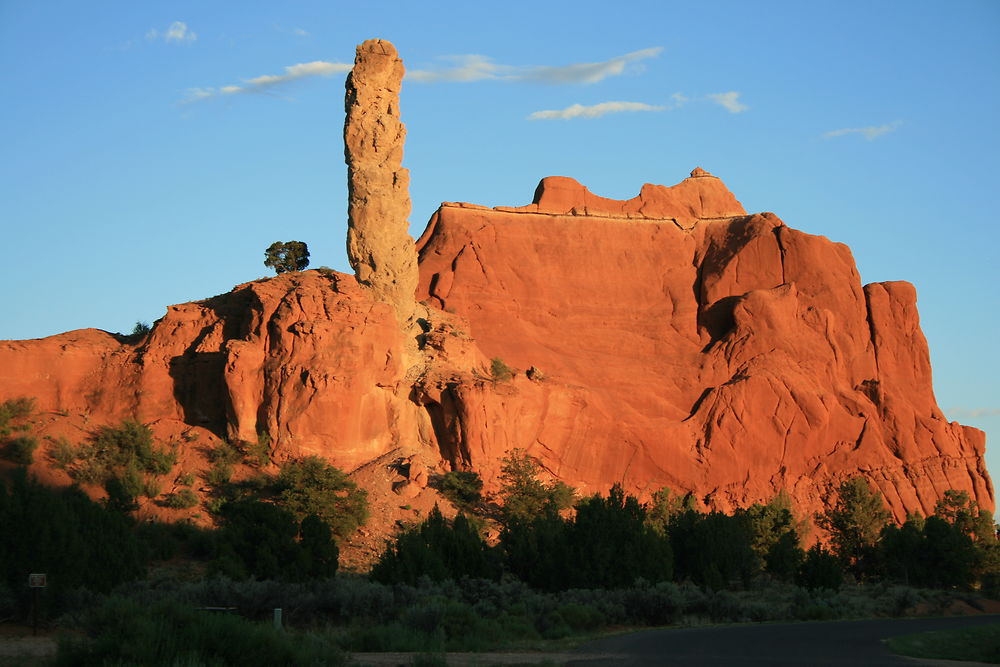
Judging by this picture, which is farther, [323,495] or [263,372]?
[263,372]

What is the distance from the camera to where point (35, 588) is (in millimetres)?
28266

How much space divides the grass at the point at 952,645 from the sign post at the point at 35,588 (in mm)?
17513

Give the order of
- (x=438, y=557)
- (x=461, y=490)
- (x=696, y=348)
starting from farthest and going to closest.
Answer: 1. (x=696, y=348)
2. (x=461, y=490)
3. (x=438, y=557)

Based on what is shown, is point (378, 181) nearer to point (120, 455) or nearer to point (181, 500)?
point (120, 455)

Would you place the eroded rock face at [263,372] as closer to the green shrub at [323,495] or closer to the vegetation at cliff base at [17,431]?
the vegetation at cliff base at [17,431]

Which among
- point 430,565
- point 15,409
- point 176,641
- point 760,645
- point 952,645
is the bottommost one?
point 952,645

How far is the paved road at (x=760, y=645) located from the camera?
78.0 feet

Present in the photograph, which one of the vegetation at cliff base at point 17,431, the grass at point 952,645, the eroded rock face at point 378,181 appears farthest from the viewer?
the eroded rock face at point 378,181

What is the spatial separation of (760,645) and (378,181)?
3515 cm

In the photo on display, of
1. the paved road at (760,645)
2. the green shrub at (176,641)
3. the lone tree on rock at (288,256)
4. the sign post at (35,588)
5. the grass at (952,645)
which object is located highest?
the lone tree on rock at (288,256)

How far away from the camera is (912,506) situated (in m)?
67.1

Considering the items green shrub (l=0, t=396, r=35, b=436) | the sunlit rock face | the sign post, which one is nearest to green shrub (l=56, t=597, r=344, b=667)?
the sign post

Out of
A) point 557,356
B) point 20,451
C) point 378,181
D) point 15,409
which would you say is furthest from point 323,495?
point 557,356

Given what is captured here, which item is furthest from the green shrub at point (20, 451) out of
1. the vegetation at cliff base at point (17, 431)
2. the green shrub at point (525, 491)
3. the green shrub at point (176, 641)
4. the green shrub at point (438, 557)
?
the green shrub at point (176, 641)
